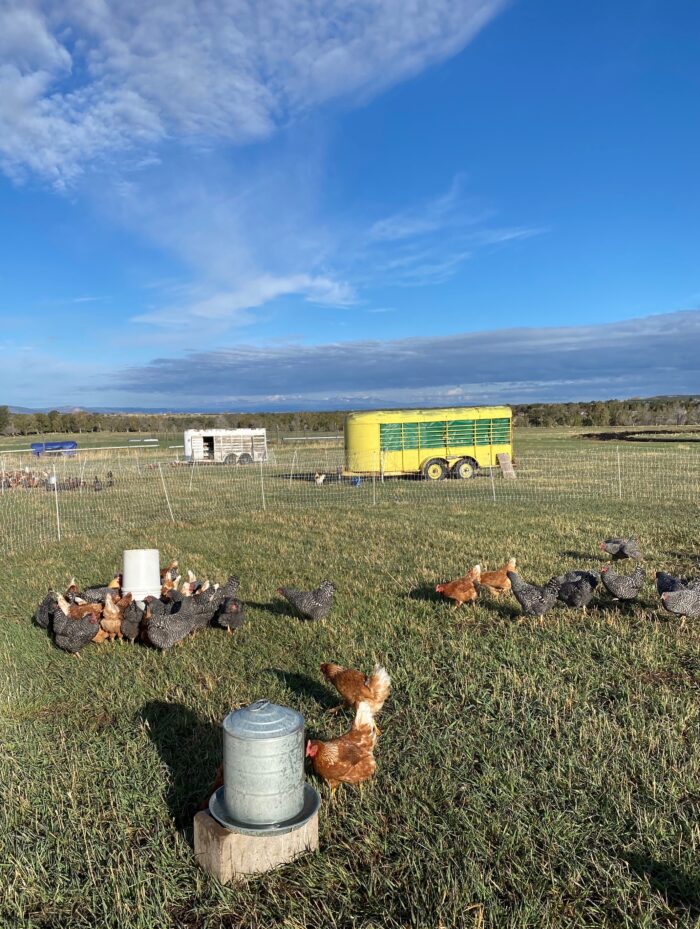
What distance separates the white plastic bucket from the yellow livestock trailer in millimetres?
15769

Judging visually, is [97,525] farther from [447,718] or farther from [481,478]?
[481,478]

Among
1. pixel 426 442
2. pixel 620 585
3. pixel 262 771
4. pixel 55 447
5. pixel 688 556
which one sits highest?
pixel 426 442

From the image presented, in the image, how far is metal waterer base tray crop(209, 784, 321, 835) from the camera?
2992 mm

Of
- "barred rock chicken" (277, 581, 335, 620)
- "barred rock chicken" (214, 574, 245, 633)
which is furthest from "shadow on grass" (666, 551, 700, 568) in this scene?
"barred rock chicken" (214, 574, 245, 633)

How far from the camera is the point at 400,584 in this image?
7930 millimetres

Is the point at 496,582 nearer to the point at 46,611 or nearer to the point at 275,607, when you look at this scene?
the point at 275,607

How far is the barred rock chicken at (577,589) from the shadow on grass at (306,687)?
309cm

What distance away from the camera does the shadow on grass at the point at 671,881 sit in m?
2.85

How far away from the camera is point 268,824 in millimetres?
3047

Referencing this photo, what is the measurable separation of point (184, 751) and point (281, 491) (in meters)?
16.1

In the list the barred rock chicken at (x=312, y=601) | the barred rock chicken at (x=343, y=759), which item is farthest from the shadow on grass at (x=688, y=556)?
the barred rock chicken at (x=343, y=759)

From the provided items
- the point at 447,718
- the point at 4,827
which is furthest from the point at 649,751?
the point at 4,827

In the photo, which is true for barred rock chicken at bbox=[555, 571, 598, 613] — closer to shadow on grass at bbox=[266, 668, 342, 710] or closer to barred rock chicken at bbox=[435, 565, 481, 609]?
barred rock chicken at bbox=[435, 565, 481, 609]

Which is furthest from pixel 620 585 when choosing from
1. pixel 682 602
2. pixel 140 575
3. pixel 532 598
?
pixel 140 575
